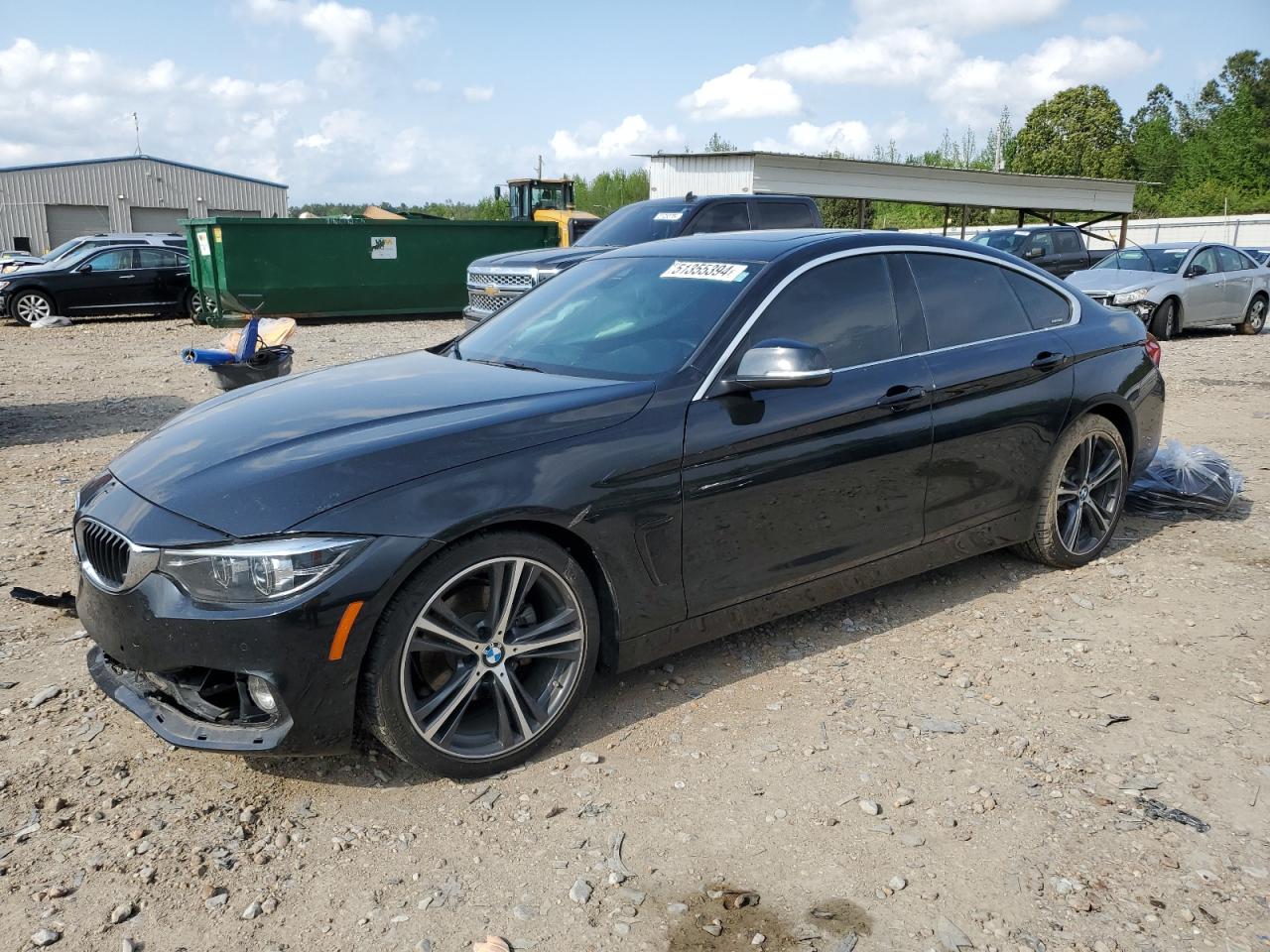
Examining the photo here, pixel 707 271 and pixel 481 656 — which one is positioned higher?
pixel 707 271

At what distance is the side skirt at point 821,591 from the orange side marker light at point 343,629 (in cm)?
96

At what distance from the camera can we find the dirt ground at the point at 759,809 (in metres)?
2.61

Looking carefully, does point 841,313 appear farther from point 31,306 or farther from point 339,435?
point 31,306

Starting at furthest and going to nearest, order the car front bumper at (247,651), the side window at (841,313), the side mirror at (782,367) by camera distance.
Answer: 1. the side window at (841,313)
2. the side mirror at (782,367)
3. the car front bumper at (247,651)

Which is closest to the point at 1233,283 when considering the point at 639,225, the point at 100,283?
the point at 639,225

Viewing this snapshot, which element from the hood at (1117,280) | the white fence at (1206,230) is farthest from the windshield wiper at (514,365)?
the white fence at (1206,230)

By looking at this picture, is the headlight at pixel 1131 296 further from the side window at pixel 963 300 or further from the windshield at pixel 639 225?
the side window at pixel 963 300

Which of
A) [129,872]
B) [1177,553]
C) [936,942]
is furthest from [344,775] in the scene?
[1177,553]

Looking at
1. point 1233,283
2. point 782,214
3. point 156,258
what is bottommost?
point 1233,283

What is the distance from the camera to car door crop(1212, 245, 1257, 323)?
54.3 ft

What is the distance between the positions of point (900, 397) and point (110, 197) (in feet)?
170

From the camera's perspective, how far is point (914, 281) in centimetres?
439

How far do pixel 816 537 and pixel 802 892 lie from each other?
1.51m

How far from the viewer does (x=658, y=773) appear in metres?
3.30
